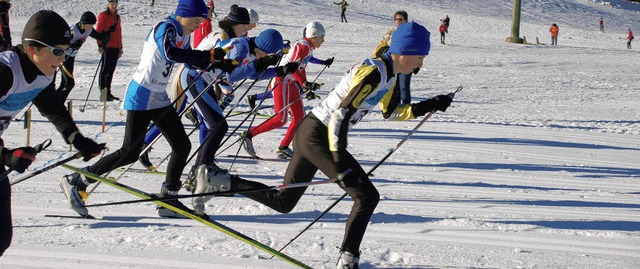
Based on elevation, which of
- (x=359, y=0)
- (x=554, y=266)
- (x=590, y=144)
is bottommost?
(x=359, y=0)

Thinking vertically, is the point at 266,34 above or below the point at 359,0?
above

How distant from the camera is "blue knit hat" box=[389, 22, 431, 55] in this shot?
13.9ft

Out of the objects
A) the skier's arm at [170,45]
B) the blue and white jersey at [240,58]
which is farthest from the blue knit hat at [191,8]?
the blue and white jersey at [240,58]

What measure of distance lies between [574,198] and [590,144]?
3.79 metres

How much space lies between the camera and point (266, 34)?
21.8 ft

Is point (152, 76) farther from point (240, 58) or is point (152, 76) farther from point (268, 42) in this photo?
point (268, 42)

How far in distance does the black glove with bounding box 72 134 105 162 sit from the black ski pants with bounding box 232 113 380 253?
1.04 m

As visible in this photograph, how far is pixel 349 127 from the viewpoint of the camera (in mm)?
4156

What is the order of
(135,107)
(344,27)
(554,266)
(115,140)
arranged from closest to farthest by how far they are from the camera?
1. (554,266)
2. (135,107)
3. (115,140)
4. (344,27)

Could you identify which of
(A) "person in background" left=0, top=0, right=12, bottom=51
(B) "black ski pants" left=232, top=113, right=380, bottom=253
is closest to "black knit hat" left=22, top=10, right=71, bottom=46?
(B) "black ski pants" left=232, top=113, right=380, bottom=253

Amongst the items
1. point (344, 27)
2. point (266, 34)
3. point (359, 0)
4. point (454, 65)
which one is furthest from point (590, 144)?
point (359, 0)

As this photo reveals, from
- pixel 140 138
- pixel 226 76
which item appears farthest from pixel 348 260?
Answer: pixel 226 76

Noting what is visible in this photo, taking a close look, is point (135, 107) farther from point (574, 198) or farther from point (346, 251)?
point (574, 198)

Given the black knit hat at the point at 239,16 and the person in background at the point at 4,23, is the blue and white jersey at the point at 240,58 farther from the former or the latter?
the person in background at the point at 4,23
